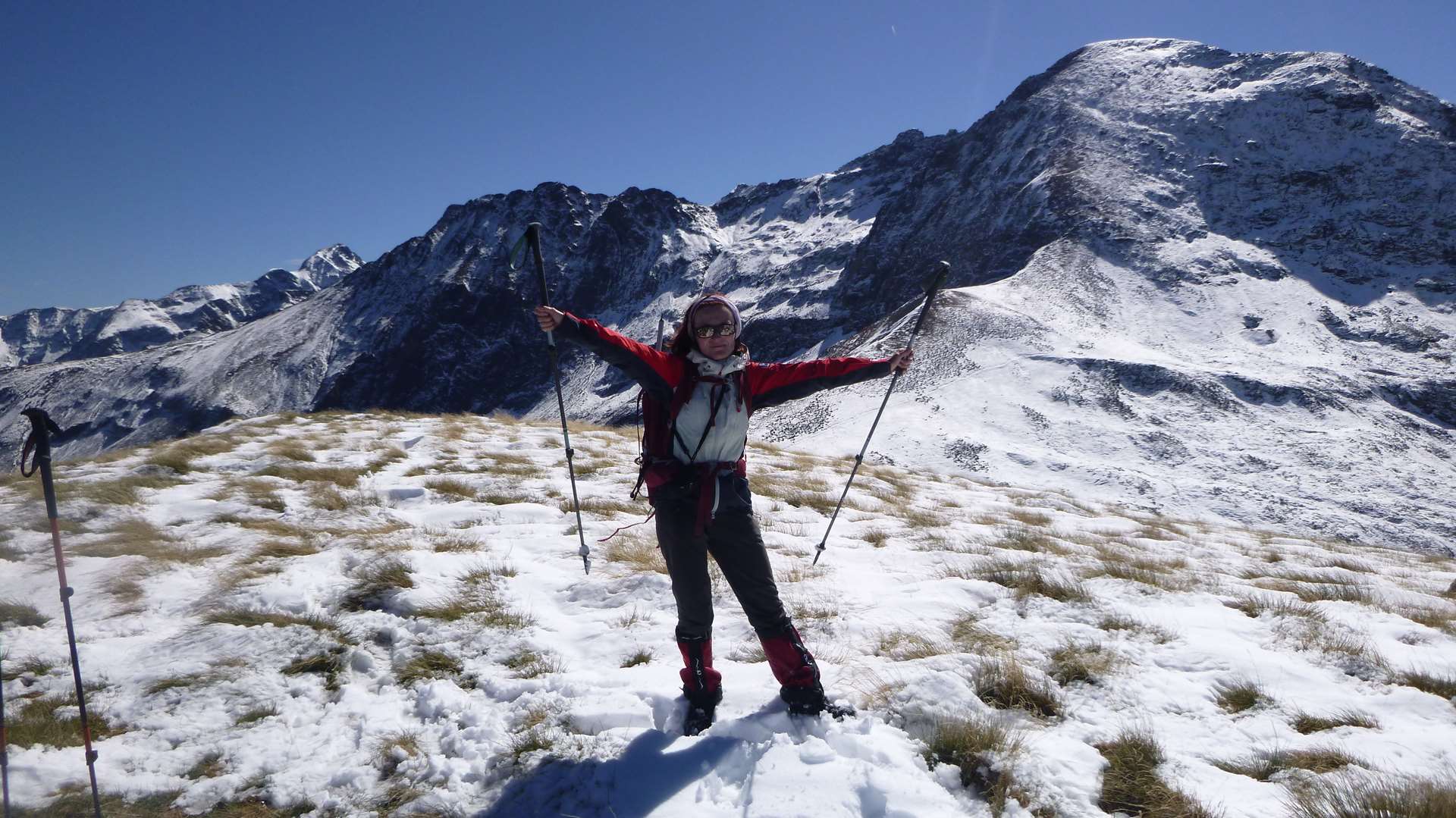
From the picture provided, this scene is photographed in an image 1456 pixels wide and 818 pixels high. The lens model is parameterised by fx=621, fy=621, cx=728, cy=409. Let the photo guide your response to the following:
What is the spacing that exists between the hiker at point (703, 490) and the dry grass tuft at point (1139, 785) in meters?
1.49

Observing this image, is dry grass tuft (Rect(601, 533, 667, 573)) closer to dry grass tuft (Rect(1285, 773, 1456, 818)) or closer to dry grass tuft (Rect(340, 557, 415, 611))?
dry grass tuft (Rect(340, 557, 415, 611))

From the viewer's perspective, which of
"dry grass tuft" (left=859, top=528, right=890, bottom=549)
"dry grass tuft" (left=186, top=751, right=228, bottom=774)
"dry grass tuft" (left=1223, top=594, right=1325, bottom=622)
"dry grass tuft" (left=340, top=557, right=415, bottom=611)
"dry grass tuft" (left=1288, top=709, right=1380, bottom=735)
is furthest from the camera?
"dry grass tuft" (left=859, top=528, right=890, bottom=549)

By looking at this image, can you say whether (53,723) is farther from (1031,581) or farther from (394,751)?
(1031,581)

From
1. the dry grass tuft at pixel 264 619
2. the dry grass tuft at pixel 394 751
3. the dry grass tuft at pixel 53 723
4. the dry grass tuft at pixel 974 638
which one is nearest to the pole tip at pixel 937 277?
the dry grass tuft at pixel 974 638

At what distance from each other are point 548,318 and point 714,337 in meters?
1.15

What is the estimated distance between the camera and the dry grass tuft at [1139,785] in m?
3.26

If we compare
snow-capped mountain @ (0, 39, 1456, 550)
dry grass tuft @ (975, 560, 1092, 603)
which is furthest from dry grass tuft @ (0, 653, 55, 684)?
dry grass tuft @ (975, 560, 1092, 603)

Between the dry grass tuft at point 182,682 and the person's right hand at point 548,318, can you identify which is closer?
the person's right hand at point 548,318

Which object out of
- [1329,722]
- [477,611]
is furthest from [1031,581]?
[477,611]

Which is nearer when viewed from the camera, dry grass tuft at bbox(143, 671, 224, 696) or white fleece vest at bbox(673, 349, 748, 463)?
white fleece vest at bbox(673, 349, 748, 463)

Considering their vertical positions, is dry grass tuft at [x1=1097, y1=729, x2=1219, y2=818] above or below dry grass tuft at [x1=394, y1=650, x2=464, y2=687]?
below

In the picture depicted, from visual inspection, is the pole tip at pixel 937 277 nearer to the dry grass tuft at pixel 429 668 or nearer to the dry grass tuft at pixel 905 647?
the dry grass tuft at pixel 905 647

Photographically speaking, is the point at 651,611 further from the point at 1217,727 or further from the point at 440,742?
the point at 1217,727

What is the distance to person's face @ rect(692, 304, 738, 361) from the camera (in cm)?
416
